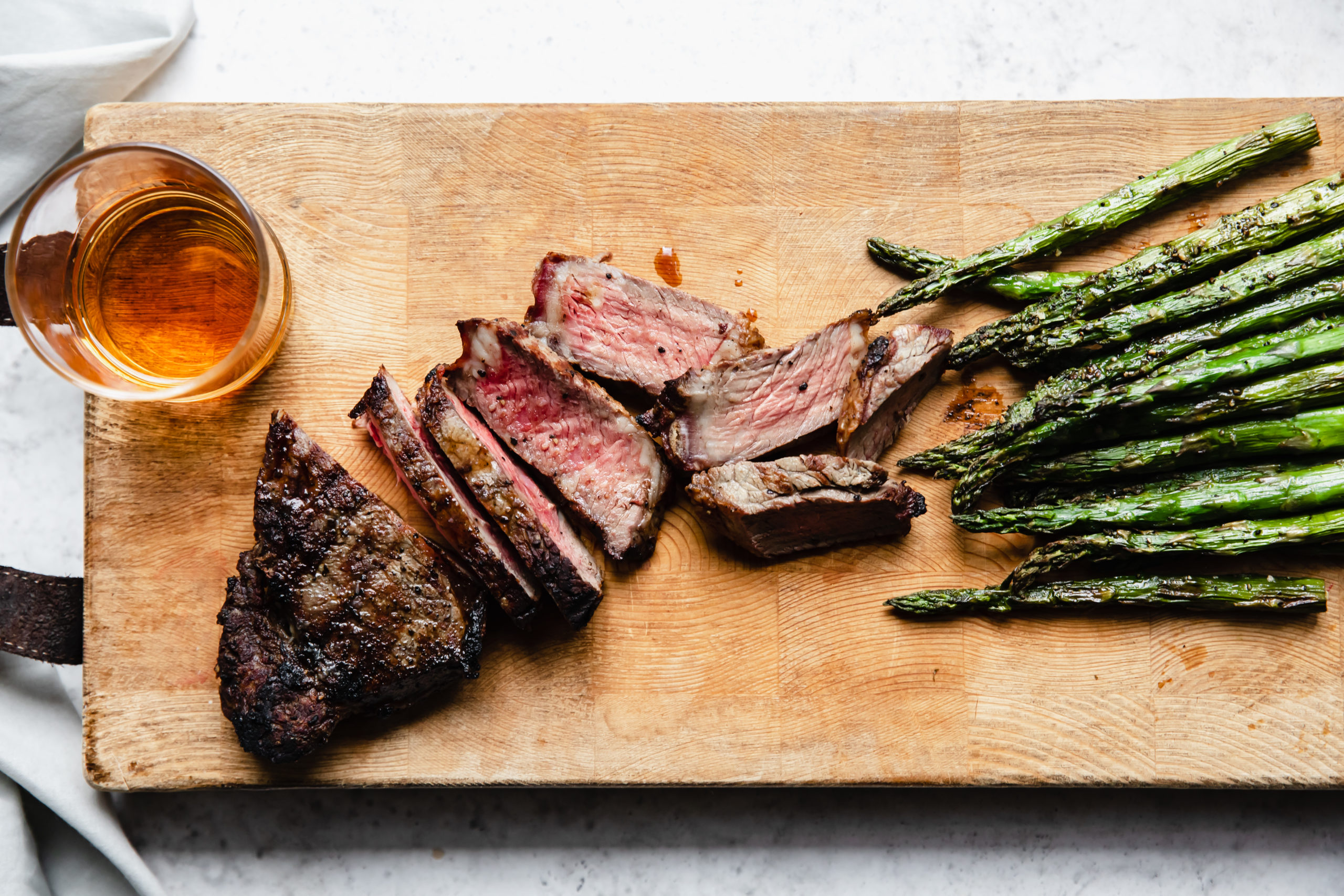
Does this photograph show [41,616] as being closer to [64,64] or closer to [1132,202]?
[64,64]

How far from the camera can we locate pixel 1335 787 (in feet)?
13.0

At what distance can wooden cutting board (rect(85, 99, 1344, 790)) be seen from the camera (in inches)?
157

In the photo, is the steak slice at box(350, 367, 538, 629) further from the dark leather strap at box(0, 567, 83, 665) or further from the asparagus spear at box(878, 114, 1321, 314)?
the asparagus spear at box(878, 114, 1321, 314)

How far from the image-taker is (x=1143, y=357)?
154 inches

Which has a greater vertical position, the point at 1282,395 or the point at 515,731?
the point at 1282,395

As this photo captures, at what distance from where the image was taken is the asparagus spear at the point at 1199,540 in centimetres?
382

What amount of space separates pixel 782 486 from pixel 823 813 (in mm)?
1787

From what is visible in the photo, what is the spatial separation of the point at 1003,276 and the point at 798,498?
4.85 ft

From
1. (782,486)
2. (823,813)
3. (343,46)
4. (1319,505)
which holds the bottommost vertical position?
(823,813)

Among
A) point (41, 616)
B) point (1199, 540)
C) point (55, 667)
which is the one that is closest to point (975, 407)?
point (1199, 540)

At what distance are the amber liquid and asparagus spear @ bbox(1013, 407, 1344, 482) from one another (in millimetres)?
3839

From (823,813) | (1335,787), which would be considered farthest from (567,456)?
(1335,787)

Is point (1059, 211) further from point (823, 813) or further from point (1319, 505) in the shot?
point (823, 813)

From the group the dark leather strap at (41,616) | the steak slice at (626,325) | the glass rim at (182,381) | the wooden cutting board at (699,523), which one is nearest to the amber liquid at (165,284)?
the glass rim at (182,381)
